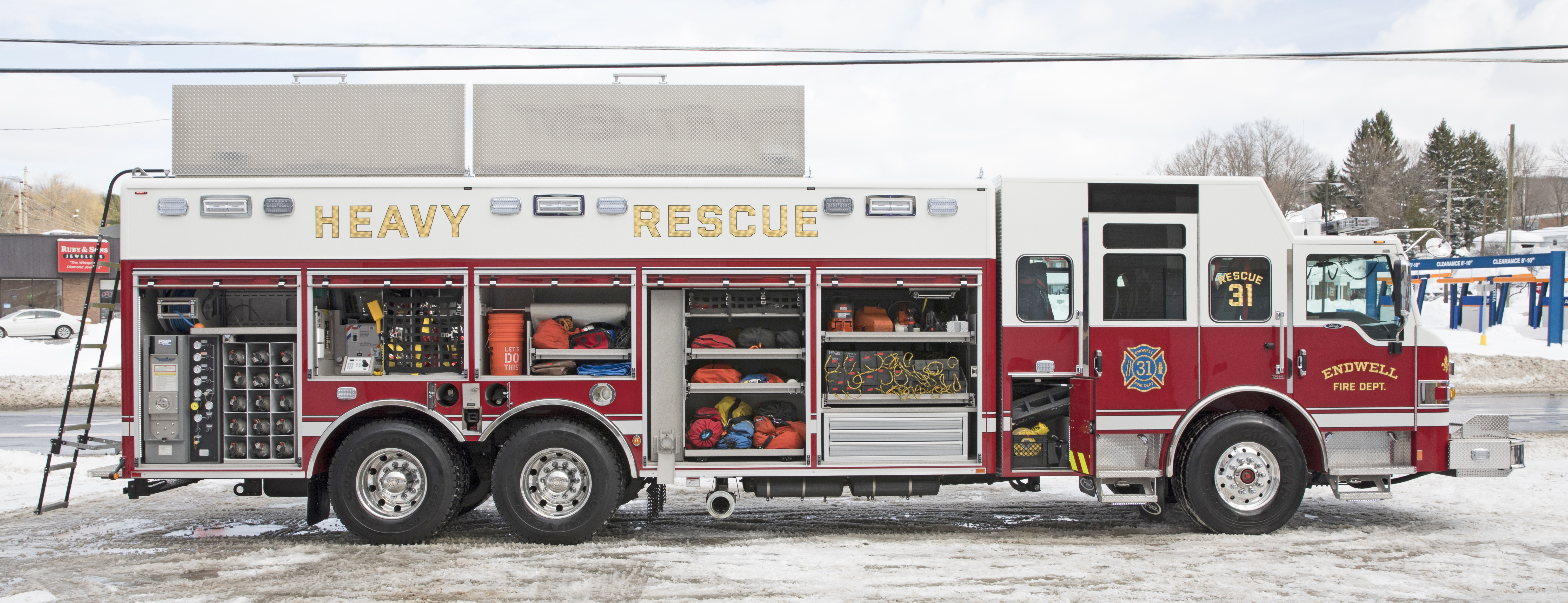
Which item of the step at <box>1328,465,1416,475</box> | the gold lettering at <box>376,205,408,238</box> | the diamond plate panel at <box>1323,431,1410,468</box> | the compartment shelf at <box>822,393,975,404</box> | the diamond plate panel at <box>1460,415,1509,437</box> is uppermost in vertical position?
the gold lettering at <box>376,205,408,238</box>

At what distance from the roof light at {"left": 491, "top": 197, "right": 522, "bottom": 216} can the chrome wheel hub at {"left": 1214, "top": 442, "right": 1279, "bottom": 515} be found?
5.84 m

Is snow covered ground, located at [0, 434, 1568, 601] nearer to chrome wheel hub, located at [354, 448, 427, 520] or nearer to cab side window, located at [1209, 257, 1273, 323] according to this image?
chrome wheel hub, located at [354, 448, 427, 520]

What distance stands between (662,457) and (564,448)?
755mm

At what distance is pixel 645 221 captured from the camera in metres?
6.83

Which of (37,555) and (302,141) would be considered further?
(302,141)

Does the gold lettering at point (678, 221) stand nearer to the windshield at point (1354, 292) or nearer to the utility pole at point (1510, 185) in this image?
the windshield at point (1354, 292)

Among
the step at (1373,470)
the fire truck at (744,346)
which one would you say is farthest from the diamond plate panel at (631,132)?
the step at (1373,470)

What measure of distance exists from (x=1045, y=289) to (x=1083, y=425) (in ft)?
3.67

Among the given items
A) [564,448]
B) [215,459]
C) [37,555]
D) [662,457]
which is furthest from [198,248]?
[662,457]

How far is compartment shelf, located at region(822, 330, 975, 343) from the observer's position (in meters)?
6.89

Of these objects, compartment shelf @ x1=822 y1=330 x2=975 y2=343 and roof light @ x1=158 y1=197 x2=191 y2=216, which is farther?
compartment shelf @ x1=822 y1=330 x2=975 y2=343

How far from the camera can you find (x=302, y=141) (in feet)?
23.1

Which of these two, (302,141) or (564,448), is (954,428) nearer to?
(564,448)

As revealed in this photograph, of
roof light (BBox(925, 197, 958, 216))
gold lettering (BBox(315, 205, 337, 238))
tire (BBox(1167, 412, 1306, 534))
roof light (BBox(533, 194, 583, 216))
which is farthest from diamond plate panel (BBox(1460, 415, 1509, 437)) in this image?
gold lettering (BBox(315, 205, 337, 238))
